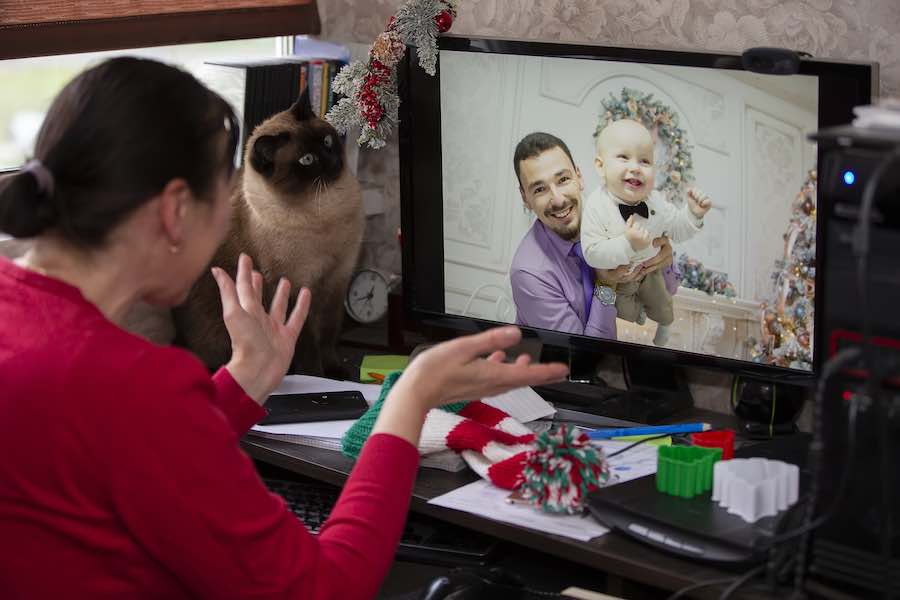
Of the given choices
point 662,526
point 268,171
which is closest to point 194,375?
point 662,526

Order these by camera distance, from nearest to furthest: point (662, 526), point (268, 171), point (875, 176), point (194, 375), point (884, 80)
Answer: point (875, 176), point (194, 375), point (662, 526), point (884, 80), point (268, 171)

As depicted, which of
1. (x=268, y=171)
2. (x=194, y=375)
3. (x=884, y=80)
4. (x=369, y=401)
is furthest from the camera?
(x=268, y=171)

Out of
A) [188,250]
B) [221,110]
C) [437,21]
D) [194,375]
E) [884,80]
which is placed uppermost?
[437,21]

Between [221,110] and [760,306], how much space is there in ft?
2.67

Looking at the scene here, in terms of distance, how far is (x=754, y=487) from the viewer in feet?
3.88

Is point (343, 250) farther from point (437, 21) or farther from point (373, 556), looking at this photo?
point (373, 556)

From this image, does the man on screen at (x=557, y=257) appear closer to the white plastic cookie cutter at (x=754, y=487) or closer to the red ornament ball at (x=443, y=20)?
the red ornament ball at (x=443, y=20)

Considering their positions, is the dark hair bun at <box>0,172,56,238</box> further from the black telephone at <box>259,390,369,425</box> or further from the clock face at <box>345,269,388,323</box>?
the clock face at <box>345,269,388,323</box>

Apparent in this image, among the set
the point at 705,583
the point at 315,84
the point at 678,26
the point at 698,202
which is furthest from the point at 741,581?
the point at 315,84

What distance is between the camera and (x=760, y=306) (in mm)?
1514

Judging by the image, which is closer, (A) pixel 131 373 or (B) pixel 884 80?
(A) pixel 131 373

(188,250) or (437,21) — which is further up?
(437,21)

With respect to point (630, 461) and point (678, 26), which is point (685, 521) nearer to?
point (630, 461)

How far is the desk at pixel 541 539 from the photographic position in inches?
45.6
